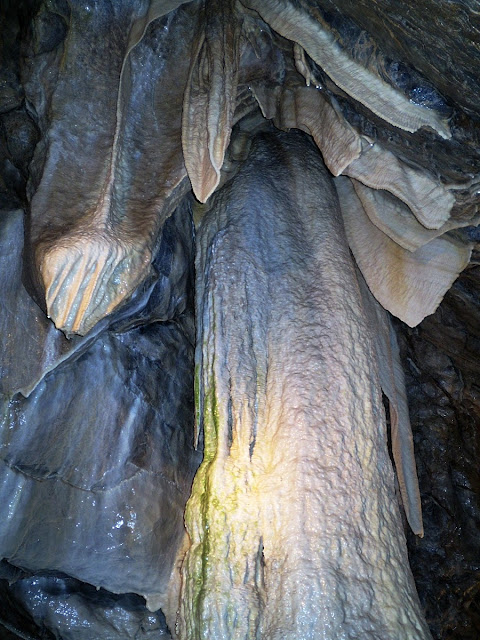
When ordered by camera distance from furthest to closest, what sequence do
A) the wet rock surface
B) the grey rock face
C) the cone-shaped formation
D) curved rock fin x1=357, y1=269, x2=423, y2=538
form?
the wet rock surface, curved rock fin x1=357, y1=269, x2=423, y2=538, the grey rock face, the cone-shaped formation

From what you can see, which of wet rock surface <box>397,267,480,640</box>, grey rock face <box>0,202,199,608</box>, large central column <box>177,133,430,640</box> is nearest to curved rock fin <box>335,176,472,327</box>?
large central column <box>177,133,430,640</box>

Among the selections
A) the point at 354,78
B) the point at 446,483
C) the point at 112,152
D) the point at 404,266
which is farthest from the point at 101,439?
the point at 446,483

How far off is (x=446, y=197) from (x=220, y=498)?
128 cm

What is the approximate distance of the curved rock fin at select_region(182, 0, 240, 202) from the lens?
2295mm

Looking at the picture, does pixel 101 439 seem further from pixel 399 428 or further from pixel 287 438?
pixel 399 428

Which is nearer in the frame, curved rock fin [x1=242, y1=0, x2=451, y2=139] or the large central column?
the large central column

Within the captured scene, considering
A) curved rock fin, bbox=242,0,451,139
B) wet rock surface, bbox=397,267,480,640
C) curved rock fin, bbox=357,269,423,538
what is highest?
curved rock fin, bbox=242,0,451,139

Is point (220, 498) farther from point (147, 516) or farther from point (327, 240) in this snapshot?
point (327, 240)

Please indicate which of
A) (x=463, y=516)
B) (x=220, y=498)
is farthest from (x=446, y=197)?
(x=463, y=516)

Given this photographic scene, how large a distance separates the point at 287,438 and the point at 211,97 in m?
1.11

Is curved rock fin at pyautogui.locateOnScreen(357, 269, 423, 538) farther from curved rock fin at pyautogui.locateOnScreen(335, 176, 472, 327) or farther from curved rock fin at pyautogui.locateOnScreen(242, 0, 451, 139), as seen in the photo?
curved rock fin at pyautogui.locateOnScreen(242, 0, 451, 139)

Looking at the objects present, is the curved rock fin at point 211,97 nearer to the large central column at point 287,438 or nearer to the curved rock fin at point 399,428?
the large central column at point 287,438

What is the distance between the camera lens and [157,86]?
2566 millimetres

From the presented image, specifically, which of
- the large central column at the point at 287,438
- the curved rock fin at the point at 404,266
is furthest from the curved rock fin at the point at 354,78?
the curved rock fin at the point at 404,266
